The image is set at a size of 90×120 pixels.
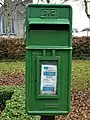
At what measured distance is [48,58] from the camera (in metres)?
3.14

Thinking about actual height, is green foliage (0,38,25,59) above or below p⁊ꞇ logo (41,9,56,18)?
below

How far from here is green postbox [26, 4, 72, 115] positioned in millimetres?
3105

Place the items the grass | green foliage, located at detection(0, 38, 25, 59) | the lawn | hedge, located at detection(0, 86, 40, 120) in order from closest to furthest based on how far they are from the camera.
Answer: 1. hedge, located at detection(0, 86, 40, 120)
2. the lawn
3. the grass
4. green foliage, located at detection(0, 38, 25, 59)

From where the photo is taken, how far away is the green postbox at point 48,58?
10.2ft

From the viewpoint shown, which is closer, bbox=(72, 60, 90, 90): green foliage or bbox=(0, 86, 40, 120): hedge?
bbox=(0, 86, 40, 120): hedge

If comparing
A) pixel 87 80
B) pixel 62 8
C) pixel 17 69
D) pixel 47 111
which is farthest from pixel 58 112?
Answer: pixel 17 69

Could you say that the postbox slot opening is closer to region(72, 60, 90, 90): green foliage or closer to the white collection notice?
the white collection notice

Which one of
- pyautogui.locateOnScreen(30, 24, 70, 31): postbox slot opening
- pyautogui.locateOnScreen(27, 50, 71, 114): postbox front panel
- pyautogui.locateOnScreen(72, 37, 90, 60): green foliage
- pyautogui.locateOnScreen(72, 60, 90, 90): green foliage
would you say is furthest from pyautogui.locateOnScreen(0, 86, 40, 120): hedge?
pyautogui.locateOnScreen(72, 37, 90, 60): green foliage

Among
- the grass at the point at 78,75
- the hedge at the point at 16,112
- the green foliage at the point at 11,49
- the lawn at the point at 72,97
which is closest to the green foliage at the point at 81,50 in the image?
the green foliage at the point at 11,49

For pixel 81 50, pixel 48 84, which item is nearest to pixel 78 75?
pixel 81 50

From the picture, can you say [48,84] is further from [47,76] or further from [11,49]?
[11,49]

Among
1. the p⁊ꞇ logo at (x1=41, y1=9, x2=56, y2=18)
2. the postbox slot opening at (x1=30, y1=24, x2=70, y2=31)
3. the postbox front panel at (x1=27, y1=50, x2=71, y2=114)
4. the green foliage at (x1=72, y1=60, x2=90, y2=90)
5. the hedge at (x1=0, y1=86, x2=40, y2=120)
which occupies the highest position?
the p⁊ꞇ logo at (x1=41, y1=9, x2=56, y2=18)

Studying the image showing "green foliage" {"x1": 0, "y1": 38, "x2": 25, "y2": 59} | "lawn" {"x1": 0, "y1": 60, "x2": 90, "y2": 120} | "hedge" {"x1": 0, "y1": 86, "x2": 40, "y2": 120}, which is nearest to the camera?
"hedge" {"x1": 0, "y1": 86, "x2": 40, "y2": 120}

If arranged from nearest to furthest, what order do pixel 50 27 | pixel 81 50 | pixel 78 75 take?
pixel 50 27, pixel 78 75, pixel 81 50
